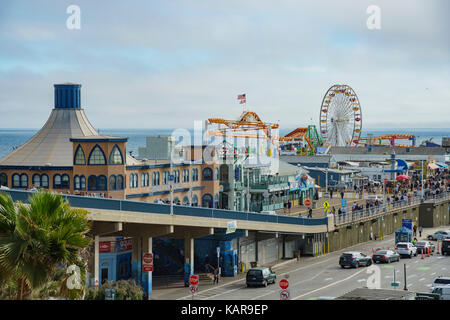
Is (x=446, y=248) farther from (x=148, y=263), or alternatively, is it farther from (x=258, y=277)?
(x=148, y=263)

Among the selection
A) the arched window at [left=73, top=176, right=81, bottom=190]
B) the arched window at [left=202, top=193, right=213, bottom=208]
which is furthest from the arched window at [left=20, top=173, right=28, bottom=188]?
the arched window at [left=202, top=193, right=213, bottom=208]

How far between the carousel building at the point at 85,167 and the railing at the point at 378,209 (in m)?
11.3

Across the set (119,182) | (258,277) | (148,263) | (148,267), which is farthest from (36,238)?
(119,182)

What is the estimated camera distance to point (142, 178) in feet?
172

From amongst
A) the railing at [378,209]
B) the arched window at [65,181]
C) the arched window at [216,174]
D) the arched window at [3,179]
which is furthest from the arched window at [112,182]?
the railing at [378,209]

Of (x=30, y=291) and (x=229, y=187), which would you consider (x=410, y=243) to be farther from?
(x=30, y=291)

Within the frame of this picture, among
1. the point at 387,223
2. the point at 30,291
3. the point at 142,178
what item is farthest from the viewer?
the point at 387,223

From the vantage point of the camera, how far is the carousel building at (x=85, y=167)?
49344 mm

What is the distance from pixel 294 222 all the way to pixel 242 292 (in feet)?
45.5

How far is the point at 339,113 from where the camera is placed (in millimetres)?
131875

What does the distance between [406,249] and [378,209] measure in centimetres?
1686
